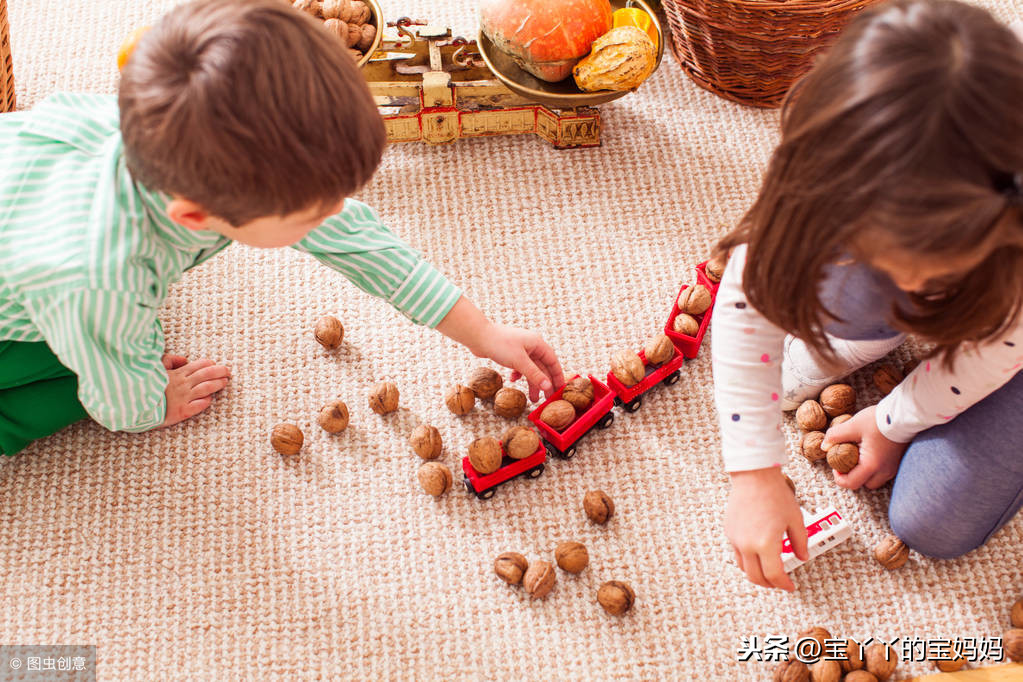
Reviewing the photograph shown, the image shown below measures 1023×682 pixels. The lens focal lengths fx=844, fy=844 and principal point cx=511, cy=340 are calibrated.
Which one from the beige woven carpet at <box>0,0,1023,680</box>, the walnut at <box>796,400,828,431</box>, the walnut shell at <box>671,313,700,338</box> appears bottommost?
the beige woven carpet at <box>0,0,1023,680</box>

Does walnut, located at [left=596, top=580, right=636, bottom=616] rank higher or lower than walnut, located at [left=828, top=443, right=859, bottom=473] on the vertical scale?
lower

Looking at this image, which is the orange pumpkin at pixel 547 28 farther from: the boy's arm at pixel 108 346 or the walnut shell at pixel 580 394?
the boy's arm at pixel 108 346

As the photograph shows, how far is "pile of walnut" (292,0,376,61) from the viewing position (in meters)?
1.24

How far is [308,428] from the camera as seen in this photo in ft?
3.63

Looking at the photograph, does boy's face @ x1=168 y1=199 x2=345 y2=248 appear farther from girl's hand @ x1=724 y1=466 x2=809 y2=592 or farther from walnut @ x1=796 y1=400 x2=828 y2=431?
walnut @ x1=796 y1=400 x2=828 y2=431

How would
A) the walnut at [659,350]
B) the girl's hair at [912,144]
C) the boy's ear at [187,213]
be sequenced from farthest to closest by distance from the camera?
1. the walnut at [659,350]
2. the boy's ear at [187,213]
3. the girl's hair at [912,144]

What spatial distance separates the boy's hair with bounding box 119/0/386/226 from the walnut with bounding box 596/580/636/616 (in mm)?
553

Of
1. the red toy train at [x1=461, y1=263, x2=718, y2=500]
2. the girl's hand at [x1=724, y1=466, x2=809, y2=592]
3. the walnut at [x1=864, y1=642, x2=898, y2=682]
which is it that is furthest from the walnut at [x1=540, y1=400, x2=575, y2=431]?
the walnut at [x1=864, y1=642, x2=898, y2=682]

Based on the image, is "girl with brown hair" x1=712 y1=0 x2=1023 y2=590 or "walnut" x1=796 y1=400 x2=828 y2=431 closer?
"girl with brown hair" x1=712 y1=0 x2=1023 y2=590

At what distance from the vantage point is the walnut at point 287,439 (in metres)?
1.06

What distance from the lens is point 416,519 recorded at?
1.05m

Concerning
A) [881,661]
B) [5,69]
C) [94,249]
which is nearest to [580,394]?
[881,661]

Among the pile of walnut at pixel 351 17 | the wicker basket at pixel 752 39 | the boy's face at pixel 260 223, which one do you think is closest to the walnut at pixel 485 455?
the boy's face at pixel 260 223

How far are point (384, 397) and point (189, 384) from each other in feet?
0.83
